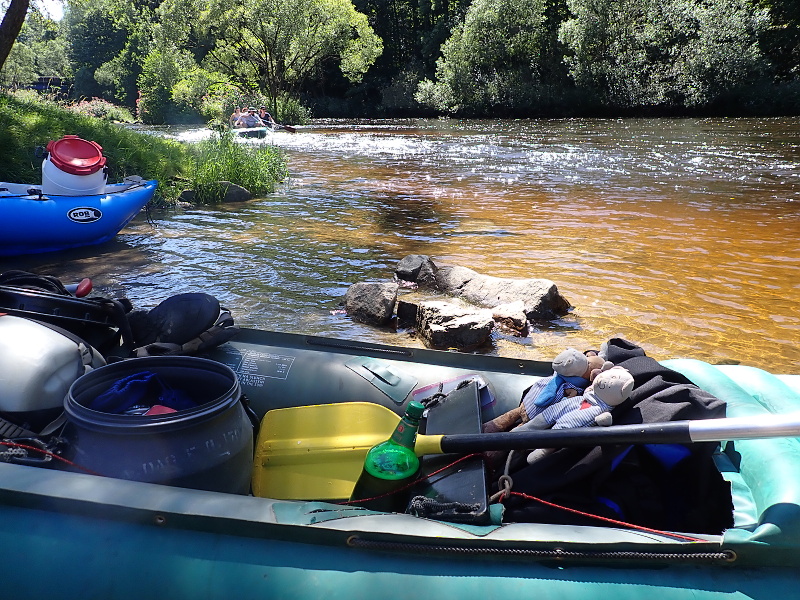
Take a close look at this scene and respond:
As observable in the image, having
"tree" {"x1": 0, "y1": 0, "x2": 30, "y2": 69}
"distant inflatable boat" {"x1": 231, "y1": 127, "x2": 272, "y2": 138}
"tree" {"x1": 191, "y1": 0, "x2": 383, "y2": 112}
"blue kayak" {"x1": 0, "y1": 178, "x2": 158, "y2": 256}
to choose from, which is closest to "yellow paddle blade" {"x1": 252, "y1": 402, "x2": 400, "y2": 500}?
"blue kayak" {"x1": 0, "y1": 178, "x2": 158, "y2": 256}

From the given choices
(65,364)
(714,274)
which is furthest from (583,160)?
(65,364)

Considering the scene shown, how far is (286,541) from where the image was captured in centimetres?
150

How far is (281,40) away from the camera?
27.1 meters

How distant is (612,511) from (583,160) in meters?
12.7

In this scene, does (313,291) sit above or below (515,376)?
below

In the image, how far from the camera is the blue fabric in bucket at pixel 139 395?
75.7 inches

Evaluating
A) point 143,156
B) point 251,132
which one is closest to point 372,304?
point 143,156

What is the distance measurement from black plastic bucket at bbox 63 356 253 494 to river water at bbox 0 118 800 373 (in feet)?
8.36

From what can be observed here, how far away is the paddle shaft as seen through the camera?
1.54 meters

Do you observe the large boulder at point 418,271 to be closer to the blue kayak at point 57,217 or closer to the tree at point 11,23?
the blue kayak at point 57,217

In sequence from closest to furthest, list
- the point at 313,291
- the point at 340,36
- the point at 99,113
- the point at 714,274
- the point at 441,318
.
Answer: the point at 441,318 < the point at 313,291 < the point at 714,274 < the point at 99,113 < the point at 340,36

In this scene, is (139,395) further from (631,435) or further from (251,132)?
(251,132)

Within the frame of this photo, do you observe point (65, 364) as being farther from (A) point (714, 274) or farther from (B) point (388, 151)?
(B) point (388, 151)

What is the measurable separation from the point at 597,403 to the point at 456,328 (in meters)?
2.29
